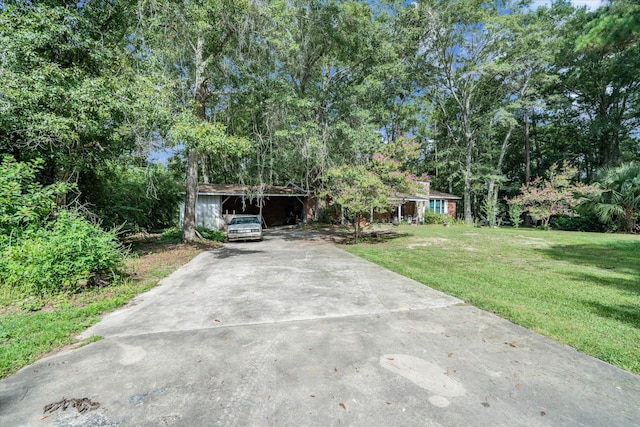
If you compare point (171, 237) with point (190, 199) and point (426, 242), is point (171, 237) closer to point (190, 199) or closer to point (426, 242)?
point (190, 199)

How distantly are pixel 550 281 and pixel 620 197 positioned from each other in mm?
14187

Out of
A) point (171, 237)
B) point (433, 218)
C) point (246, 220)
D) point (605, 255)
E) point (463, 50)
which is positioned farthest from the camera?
point (433, 218)

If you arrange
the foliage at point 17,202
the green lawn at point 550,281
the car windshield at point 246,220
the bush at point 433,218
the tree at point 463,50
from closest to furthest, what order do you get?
the green lawn at point 550,281 < the foliage at point 17,202 < the car windshield at point 246,220 < the tree at point 463,50 < the bush at point 433,218

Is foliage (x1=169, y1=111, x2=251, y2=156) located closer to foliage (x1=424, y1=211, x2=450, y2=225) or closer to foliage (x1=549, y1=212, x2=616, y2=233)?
foliage (x1=424, y1=211, x2=450, y2=225)

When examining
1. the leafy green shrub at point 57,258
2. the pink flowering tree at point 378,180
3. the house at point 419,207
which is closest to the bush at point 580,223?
the house at point 419,207

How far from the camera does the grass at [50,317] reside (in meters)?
3.17

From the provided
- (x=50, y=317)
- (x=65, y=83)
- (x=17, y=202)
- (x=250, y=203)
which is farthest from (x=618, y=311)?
(x=250, y=203)

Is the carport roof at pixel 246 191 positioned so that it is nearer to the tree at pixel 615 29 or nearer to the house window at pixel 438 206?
the house window at pixel 438 206

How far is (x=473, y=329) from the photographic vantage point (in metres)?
3.84

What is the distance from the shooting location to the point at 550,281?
248 inches

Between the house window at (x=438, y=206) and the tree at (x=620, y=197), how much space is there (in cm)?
1264

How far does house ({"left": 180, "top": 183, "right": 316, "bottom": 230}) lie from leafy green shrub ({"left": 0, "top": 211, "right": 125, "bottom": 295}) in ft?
29.1

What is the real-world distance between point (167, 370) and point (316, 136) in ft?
40.5

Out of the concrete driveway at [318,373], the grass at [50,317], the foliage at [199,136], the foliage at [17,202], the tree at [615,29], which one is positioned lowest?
the concrete driveway at [318,373]
